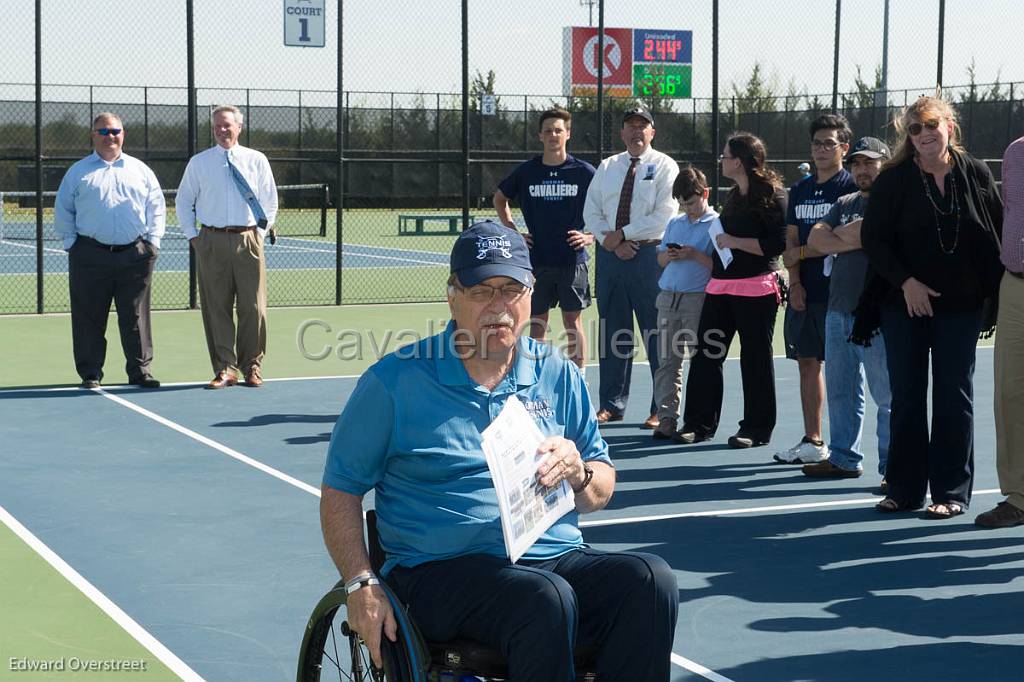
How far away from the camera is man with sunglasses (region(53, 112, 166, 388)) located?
1097 cm

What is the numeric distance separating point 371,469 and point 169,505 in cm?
377

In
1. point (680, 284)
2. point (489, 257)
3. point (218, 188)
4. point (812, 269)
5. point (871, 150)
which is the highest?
point (871, 150)

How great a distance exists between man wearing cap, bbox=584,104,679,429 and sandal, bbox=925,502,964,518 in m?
2.75

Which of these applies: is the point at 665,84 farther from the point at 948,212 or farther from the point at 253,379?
the point at 948,212

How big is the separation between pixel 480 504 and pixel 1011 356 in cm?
376

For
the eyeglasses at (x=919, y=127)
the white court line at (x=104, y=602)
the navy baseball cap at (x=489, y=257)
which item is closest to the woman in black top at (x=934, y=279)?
the eyeglasses at (x=919, y=127)

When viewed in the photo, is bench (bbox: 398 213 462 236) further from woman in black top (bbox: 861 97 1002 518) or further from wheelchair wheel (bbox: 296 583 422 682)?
wheelchair wheel (bbox: 296 583 422 682)

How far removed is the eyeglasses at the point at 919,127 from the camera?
22.2ft

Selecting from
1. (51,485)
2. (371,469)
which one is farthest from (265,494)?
(371,469)

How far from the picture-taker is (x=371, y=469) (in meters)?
3.77

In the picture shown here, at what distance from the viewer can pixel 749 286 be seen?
8.66 meters

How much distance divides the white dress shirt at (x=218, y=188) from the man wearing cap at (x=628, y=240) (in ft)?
9.23

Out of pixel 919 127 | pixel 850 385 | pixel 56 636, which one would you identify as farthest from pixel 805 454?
pixel 56 636

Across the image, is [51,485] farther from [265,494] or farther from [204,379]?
[204,379]
